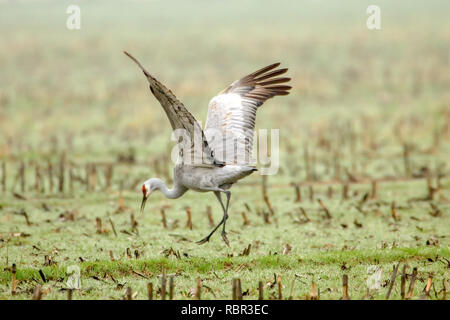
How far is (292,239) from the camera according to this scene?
32.4 feet

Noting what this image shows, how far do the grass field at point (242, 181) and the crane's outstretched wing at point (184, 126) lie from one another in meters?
1.19

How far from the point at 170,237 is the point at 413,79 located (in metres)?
20.8

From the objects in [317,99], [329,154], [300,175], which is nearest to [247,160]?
[300,175]

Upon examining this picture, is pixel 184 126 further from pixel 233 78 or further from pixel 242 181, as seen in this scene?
pixel 233 78

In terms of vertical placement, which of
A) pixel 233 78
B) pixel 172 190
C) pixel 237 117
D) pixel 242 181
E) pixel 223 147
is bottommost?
pixel 172 190

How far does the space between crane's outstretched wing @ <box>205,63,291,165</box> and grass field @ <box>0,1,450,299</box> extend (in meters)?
1.25

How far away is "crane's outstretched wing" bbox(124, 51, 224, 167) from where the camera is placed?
305 inches

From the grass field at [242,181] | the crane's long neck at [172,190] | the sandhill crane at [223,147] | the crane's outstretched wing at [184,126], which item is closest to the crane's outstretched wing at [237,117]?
the sandhill crane at [223,147]

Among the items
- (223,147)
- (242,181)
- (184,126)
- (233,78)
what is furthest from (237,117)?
(233,78)

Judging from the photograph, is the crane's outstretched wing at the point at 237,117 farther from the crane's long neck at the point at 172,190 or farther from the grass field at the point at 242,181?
the grass field at the point at 242,181

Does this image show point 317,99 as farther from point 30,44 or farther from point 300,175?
point 30,44

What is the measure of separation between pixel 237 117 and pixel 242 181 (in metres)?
4.73

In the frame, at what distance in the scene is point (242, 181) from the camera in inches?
579

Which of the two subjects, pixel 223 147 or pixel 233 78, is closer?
pixel 223 147
